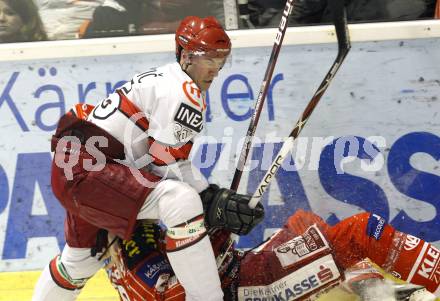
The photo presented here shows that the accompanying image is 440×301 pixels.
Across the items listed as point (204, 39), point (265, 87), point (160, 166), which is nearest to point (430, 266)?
point (265, 87)

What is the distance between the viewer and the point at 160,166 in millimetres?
2479

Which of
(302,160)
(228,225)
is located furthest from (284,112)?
(228,225)

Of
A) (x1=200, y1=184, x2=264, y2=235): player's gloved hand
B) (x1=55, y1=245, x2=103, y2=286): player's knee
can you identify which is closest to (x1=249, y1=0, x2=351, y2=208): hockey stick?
(x1=200, y1=184, x2=264, y2=235): player's gloved hand

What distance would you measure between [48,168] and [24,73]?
1.66 ft

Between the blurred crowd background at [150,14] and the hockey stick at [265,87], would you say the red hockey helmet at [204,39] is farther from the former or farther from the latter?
the blurred crowd background at [150,14]

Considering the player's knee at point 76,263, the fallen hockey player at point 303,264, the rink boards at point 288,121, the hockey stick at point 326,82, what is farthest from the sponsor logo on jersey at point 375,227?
the player's knee at point 76,263

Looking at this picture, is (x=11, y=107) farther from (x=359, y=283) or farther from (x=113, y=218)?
(x=359, y=283)

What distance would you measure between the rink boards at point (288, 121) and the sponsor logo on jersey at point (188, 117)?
40.9 inches

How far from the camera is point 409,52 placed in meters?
3.30

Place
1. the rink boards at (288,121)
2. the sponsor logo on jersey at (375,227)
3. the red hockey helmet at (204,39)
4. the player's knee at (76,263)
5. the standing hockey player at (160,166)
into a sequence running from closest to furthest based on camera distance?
the standing hockey player at (160,166) < the red hockey helmet at (204,39) < the sponsor logo on jersey at (375,227) < the player's knee at (76,263) < the rink boards at (288,121)

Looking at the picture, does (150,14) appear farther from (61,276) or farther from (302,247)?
(302,247)

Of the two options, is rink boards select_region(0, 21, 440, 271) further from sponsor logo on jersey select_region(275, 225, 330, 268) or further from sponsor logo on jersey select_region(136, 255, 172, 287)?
sponsor logo on jersey select_region(136, 255, 172, 287)

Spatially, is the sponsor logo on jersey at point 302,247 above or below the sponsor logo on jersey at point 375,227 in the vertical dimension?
below

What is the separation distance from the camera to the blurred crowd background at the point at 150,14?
3422 mm
